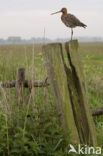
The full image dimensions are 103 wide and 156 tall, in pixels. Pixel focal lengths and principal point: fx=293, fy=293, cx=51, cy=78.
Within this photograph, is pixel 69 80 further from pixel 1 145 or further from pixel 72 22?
pixel 72 22

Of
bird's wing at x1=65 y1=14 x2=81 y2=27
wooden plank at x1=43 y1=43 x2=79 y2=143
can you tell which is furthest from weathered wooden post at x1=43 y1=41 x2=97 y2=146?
bird's wing at x1=65 y1=14 x2=81 y2=27

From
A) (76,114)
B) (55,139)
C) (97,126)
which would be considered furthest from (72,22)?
(55,139)

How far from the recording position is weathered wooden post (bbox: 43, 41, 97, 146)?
3.29 meters

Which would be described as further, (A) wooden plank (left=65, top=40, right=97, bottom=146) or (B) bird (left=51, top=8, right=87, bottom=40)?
(B) bird (left=51, top=8, right=87, bottom=40)

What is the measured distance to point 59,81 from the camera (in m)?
3.30

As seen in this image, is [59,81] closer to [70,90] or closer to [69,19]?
[70,90]

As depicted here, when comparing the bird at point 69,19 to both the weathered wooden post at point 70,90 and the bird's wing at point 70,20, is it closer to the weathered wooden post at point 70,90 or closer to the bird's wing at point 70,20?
the bird's wing at point 70,20

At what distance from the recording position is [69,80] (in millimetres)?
3438

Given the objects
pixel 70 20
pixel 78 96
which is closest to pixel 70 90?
pixel 78 96

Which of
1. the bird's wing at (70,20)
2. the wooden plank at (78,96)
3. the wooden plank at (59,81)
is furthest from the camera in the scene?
the bird's wing at (70,20)

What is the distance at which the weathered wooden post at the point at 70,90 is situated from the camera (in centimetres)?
329

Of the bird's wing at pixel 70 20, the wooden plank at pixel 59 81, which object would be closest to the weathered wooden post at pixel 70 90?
the wooden plank at pixel 59 81

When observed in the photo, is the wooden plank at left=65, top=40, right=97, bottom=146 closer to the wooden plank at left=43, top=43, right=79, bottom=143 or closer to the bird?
the wooden plank at left=43, top=43, right=79, bottom=143

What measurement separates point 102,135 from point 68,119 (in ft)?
3.35
